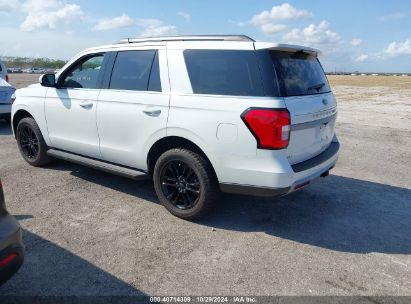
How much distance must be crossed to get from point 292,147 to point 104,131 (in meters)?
2.43

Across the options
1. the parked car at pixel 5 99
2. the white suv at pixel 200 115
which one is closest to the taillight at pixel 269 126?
the white suv at pixel 200 115

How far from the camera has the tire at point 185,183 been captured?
3.83 m

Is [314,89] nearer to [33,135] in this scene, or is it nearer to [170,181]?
[170,181]

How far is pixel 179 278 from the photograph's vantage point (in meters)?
3.05

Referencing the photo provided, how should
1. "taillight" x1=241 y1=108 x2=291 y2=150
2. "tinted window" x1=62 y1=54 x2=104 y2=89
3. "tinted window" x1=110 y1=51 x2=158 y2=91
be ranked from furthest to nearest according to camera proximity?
"tinted window" x1=62 y1=54 x2=104 y2=89 → "tinted window" x1=110 y1=51 x2=158 y2=91 → "taillight" x1=241 y1=108 x2=291 y2=150

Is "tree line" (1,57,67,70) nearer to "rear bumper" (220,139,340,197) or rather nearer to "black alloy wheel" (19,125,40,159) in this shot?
"black alloy wheel" (19,125,40,159)

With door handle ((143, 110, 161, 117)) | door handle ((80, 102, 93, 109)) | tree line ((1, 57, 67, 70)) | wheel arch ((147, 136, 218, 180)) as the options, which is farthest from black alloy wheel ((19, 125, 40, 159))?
tree line ((1, 57, 67, 70))

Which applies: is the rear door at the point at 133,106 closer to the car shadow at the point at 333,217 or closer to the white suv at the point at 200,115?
the white suv at the point at 200,115

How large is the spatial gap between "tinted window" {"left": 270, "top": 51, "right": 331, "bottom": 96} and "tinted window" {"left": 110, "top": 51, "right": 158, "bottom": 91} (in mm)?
1542

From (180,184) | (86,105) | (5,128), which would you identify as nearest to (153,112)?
(180,184)

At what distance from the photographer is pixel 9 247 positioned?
2.35 metres

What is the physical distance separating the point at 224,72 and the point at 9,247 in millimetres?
2483

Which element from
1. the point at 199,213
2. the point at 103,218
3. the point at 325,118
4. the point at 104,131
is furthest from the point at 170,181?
the point at 325,118

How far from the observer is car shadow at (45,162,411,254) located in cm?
376
